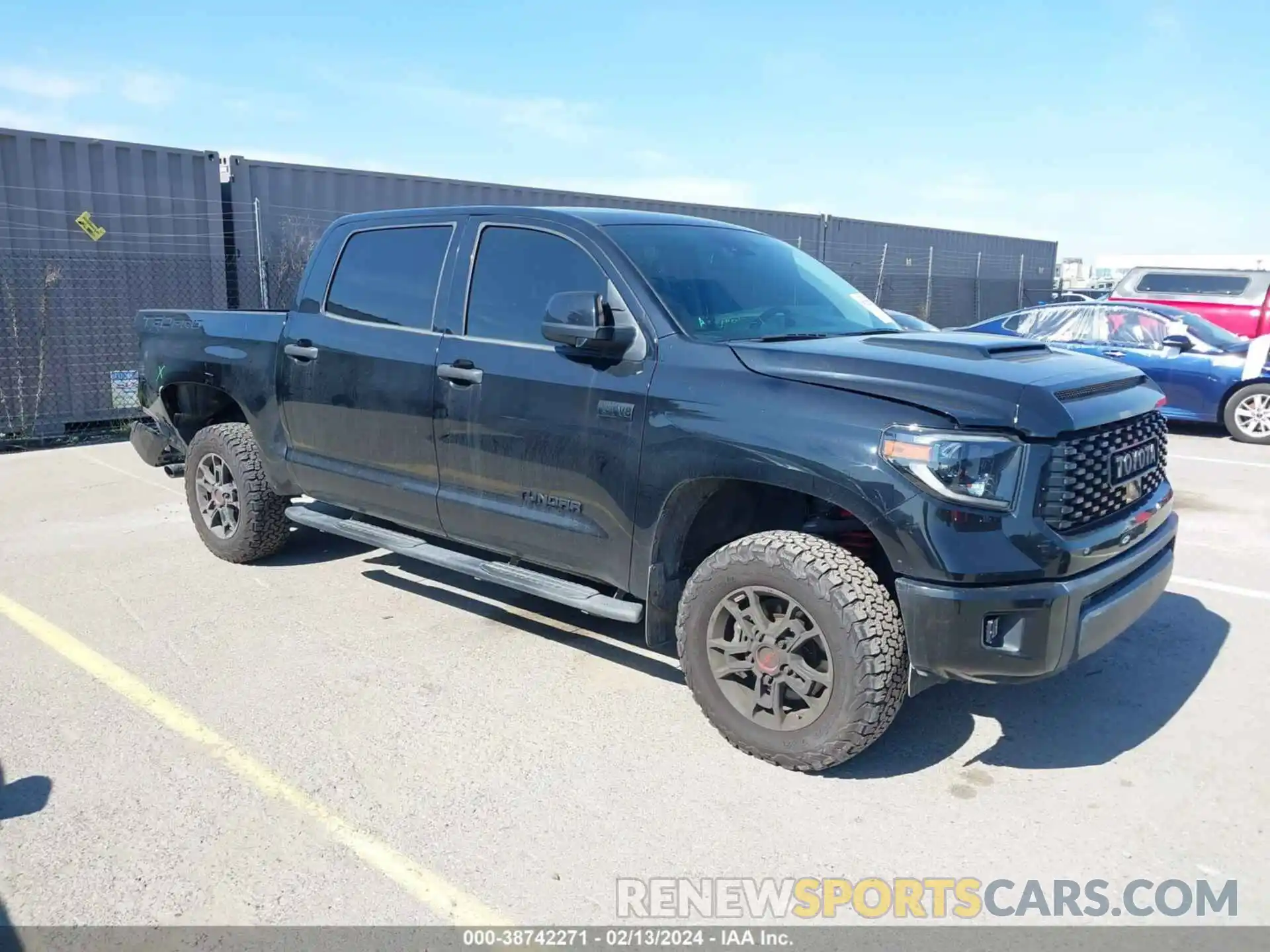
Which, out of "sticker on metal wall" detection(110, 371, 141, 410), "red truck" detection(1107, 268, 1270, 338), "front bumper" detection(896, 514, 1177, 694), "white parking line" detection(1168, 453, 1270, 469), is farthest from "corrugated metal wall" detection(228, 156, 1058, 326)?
"white parking line" detection(1168, 453, 1270, 469)

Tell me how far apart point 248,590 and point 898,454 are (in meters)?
3.83

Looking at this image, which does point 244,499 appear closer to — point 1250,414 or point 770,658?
point 770,658

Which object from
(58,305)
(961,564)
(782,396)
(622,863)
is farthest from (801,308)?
(58,305)

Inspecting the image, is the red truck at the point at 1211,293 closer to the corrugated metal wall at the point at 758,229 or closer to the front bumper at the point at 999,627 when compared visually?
the corrugated metal wall at the point at 758,229

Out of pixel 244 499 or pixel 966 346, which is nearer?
pixel 966 346

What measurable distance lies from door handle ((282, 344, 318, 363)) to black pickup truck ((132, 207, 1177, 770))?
2 cm

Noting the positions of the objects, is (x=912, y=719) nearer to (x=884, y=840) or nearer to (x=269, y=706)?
(x=884, y=840)

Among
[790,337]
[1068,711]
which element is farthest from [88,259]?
[1068,711]

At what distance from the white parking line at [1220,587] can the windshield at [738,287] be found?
8.20 feet

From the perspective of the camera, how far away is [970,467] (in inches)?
119

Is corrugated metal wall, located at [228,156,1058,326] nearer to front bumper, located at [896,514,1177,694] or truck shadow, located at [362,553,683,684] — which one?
truck shadow, located at [362,553,683,684]

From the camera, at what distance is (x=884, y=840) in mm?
3043

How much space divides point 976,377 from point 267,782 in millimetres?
2749
